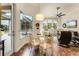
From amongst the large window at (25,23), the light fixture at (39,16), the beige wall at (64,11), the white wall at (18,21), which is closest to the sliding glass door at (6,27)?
the white wall at (18,21)

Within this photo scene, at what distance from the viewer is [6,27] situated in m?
3.41

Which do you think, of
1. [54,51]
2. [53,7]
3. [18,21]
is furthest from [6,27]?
[54,51]

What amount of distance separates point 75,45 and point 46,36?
756mm

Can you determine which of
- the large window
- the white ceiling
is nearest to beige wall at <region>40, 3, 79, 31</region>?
the white ceiling

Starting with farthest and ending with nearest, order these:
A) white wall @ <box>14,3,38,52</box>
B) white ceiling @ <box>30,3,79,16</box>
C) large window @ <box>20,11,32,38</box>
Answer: large window @ <box>20,11,32,38</box> → white wall @ <box>14,3,38,52</box> → white ceiling @ <box>30,3,79,16</box>

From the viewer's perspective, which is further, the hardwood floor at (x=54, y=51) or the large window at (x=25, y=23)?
the large window at (x=25, y=23)

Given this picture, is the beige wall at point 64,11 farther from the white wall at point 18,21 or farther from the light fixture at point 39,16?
the white wall at point 18,21

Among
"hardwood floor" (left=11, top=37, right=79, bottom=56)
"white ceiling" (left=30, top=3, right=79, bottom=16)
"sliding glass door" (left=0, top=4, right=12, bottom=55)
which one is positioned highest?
"white ceiling" (left=30, top=3, right=79, bottom=16)

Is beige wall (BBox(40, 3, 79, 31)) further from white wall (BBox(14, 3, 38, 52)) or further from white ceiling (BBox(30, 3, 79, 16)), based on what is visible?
white wall (BBox(14, 3, 38, 52))

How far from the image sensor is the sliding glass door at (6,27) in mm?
3266

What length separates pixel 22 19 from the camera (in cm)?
361

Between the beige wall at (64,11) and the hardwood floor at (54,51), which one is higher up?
the beige wall at (64,11)

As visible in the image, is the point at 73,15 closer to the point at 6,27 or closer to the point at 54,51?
the point at 54,51

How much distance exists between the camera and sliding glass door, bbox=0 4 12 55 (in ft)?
10.7
